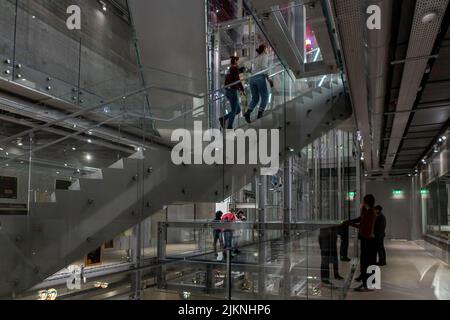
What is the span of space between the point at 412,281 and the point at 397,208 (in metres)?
17.1

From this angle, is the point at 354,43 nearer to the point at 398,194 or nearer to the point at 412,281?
the point at 412,281

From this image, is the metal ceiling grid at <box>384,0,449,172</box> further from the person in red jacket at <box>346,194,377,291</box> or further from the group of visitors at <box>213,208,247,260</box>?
the group of visitors at <box>213,208,247,260</box>

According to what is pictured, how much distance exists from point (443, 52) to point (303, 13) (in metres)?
1.95

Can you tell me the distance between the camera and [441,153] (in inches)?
478

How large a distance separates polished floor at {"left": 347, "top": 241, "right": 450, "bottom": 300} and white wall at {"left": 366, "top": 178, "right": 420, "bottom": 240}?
12.0m

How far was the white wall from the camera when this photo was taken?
79.7 feet

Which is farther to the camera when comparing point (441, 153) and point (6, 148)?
point (441, 153)

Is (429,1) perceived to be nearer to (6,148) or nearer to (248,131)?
(248,131)

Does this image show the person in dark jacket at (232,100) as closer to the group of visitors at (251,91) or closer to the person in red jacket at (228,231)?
the group of visitors at (251,91)

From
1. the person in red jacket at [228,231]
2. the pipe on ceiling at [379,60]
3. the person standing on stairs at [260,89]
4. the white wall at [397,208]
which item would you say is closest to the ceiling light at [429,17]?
the pipe on ceiling at [379,60]

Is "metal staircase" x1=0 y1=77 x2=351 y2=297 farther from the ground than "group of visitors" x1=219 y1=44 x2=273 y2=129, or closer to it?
closer to it

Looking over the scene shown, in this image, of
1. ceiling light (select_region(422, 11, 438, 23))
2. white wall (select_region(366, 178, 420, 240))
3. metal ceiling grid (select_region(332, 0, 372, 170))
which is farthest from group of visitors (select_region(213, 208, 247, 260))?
white wall (select_region(366, 178, 420, 240))
